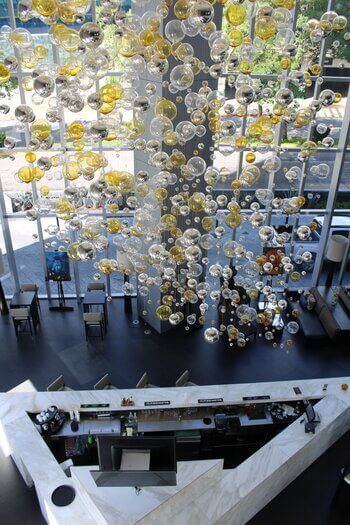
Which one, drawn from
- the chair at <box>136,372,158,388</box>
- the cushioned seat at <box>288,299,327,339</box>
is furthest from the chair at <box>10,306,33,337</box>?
the cushioned seat at <box>288,299,327,339</box>

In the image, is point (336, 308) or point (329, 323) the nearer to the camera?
point (329, 323)

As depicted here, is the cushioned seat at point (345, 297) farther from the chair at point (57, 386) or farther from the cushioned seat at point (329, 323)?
the chair at point (57, 386)

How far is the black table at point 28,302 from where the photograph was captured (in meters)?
9.51

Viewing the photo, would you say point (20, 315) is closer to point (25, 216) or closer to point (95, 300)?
point (95, 300)

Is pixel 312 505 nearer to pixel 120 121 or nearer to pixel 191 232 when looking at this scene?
pixel 191 232

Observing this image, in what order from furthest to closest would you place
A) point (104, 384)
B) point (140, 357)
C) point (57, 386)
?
1. point (140, 357)
2. point (104, 384)
3. point (57, 386)

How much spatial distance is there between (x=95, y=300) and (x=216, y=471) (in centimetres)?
482

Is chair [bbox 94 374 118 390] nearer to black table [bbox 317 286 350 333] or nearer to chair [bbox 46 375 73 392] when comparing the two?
chair [bbox 46 375 73 392]

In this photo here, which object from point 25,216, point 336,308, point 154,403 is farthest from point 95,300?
point 336,308

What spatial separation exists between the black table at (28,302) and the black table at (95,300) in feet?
3.14

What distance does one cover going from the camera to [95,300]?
383 inches

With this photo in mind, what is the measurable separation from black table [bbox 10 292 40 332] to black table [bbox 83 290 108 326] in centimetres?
96

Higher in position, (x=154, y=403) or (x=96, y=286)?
(x=154, y=403)

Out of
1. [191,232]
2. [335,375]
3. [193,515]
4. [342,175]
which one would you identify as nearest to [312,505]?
[193,515]
